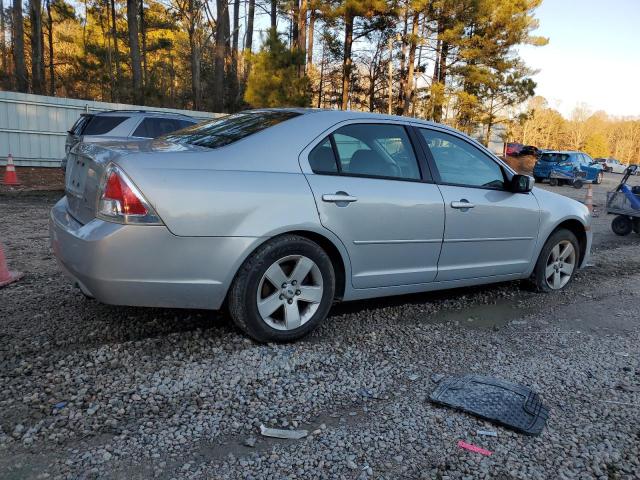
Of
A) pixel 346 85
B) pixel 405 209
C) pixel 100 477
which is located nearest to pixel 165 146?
pixel 405 209

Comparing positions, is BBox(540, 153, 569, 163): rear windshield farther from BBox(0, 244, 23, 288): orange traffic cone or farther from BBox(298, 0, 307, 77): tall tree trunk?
BBox(0, 244, 23, 288): orange traffic cone

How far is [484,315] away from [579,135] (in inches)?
3013

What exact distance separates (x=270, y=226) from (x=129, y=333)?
1246 mm

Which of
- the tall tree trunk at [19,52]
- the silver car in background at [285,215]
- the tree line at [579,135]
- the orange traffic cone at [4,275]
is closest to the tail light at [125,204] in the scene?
the silver car in background at [285,215]

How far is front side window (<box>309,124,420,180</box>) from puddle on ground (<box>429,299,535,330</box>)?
3.98 feet

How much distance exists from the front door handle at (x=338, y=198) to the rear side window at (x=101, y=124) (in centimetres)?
741

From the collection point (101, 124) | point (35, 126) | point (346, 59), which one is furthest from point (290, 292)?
point (346, 59)

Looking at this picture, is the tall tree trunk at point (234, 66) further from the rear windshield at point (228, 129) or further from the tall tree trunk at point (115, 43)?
the rear windshield at point (228, 129)

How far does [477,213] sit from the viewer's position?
440cm

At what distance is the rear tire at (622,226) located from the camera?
33.2 ft

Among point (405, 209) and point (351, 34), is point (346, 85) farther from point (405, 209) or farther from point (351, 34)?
point (405, 209)

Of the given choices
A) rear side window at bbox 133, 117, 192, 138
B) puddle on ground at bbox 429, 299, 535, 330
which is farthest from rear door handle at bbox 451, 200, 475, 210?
rear side window at bbox 133, 117, 192, 138

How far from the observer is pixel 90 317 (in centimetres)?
381

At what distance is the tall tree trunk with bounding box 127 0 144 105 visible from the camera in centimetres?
2176
